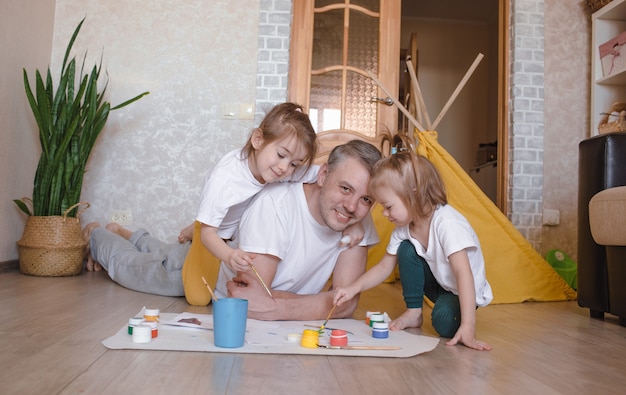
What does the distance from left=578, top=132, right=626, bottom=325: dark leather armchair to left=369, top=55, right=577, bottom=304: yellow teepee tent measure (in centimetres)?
39

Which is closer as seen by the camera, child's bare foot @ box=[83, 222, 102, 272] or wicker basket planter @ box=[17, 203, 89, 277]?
wicker basket planter @ box=[17, 203, 89, 277]

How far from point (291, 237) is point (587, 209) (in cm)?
115

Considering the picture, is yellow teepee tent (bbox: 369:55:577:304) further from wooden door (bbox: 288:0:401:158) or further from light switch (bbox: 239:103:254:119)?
light switch (bbox: 239:103:254:119)

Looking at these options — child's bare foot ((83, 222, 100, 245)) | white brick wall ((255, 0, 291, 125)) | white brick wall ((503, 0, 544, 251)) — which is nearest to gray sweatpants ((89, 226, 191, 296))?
child's bare foot ((83, 222, 100, 245))

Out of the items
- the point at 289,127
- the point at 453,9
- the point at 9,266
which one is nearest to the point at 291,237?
the point at 289,127

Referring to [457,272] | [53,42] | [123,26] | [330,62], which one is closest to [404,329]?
[457,272]

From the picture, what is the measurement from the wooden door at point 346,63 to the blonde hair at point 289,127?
1.66 m

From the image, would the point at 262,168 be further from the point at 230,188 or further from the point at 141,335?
the point at 141,335

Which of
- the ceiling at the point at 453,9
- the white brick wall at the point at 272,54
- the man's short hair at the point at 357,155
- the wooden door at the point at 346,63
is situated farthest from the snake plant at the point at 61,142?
the ceiling at the point at 453,9

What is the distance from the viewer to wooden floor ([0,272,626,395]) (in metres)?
0.95

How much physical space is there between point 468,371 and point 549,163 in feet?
8.49

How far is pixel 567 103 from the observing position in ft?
11.1

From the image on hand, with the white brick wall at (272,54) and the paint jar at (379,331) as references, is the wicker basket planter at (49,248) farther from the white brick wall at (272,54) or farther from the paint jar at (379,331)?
the paint jar at (379,331)

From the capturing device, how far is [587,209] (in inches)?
77.9
